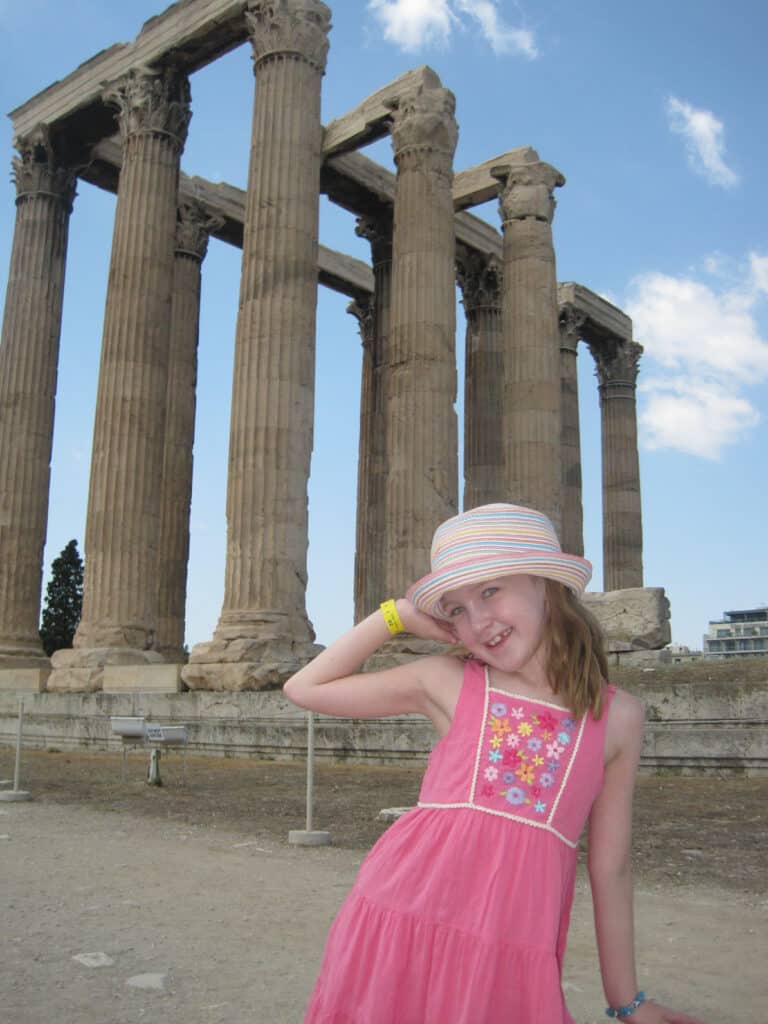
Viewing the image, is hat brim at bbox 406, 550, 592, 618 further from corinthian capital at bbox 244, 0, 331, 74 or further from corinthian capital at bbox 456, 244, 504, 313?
corinthian capital at bbox 456, 244, 504, 313

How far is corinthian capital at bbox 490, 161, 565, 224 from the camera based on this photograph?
26.7 metres

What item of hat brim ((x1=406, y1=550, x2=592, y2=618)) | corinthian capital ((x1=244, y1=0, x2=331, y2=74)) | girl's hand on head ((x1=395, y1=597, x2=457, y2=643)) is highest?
corinthian capital ((x1=244, y1=0, x2=331, y2=74))

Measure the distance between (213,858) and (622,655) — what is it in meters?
13.4

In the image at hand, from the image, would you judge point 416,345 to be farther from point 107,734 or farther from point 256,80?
point 107,734

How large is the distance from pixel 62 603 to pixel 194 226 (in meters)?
26.8

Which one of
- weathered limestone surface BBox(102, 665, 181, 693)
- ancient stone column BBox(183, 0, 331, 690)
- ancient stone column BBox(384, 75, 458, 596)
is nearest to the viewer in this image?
ancient stone column BBox(183, 0, 331, 690)

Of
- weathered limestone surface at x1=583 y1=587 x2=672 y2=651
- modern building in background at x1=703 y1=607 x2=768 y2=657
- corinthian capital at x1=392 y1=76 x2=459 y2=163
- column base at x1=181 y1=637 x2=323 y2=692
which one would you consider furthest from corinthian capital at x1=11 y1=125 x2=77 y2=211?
modern building in background at x1=703 y1=607 x2=768 y2=657

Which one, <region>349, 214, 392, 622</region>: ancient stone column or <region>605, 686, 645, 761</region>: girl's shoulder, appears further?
<region>349, 214, 392, 622</region>: ancient stone column

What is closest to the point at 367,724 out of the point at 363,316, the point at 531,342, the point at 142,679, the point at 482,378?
the point at 142,679

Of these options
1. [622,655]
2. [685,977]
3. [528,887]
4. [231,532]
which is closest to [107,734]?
[231,532]

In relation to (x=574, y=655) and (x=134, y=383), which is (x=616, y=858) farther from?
(x=134, y=383)

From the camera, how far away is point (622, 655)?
19.6 metres

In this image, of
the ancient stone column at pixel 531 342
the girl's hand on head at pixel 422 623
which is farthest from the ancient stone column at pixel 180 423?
the girl's hand on head at pixel 422 623

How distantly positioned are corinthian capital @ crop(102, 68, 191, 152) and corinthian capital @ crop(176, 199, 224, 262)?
4.23 meters
